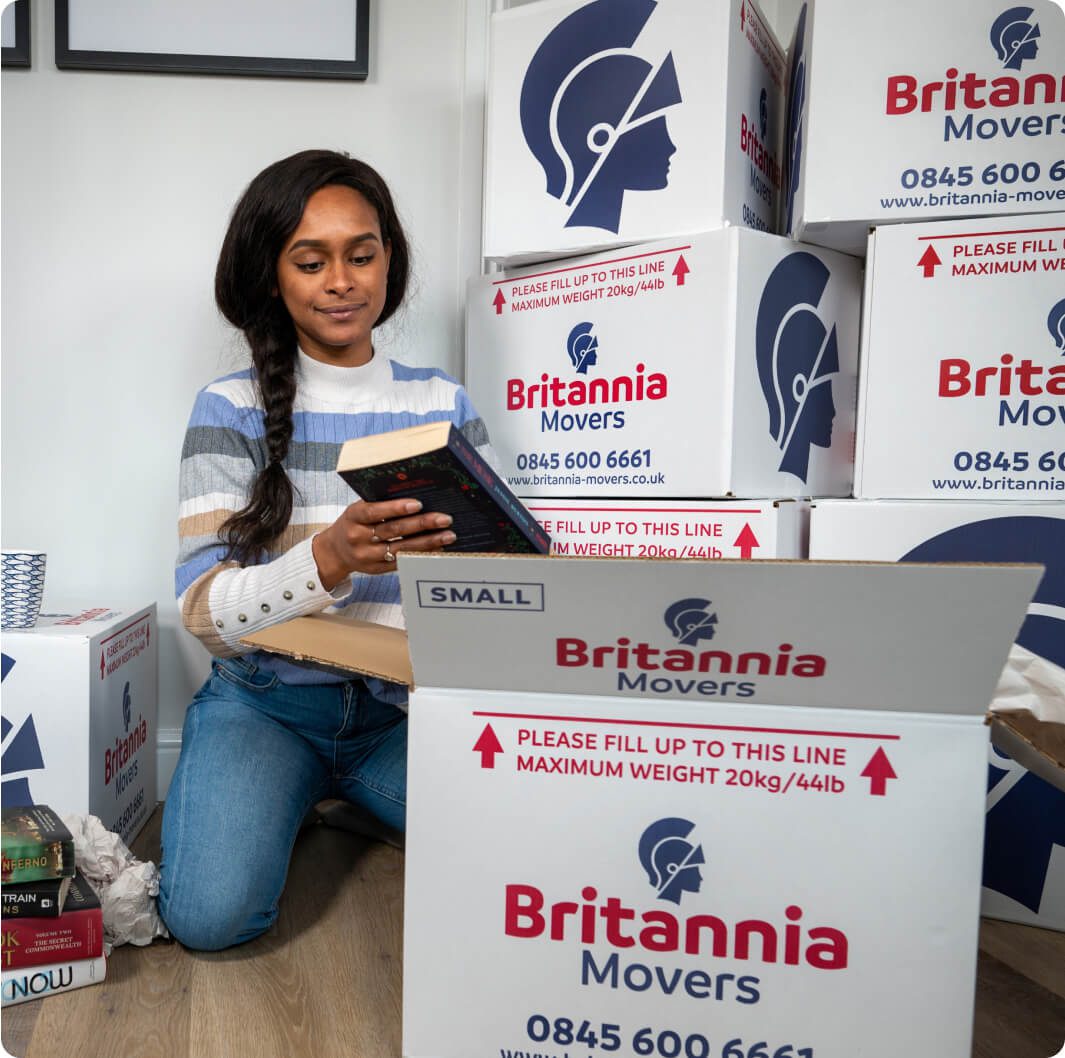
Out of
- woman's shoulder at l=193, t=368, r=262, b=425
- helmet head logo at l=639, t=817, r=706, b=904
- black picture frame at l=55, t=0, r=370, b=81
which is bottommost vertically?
helmet head logo at l=639, t=817, r=706, b=904

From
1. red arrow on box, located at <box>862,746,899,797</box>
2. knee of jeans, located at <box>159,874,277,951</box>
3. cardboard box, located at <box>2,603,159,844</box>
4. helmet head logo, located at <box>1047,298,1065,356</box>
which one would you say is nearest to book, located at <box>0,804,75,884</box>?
knee of jeans, located at <box>159,874,277,951</box>

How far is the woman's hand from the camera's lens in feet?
2.80

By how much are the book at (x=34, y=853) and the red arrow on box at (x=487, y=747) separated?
59 centimetres

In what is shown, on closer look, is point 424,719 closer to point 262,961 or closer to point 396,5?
point 262,961

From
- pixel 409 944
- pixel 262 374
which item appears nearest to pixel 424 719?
pixel 409 944

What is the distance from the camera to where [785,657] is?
67cm

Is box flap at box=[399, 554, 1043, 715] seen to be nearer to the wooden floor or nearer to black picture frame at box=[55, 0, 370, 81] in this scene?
the wooden floor

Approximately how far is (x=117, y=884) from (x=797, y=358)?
110cm

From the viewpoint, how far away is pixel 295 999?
3.35 ft

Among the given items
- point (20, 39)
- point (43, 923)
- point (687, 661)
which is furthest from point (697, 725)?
point (20, 39)

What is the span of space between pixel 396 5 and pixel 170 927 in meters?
1.51

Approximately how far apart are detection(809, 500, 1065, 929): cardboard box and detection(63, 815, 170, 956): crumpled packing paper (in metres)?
0.95

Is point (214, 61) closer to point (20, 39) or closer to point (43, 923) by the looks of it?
point (20, 39)

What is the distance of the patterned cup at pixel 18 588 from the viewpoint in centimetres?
134
